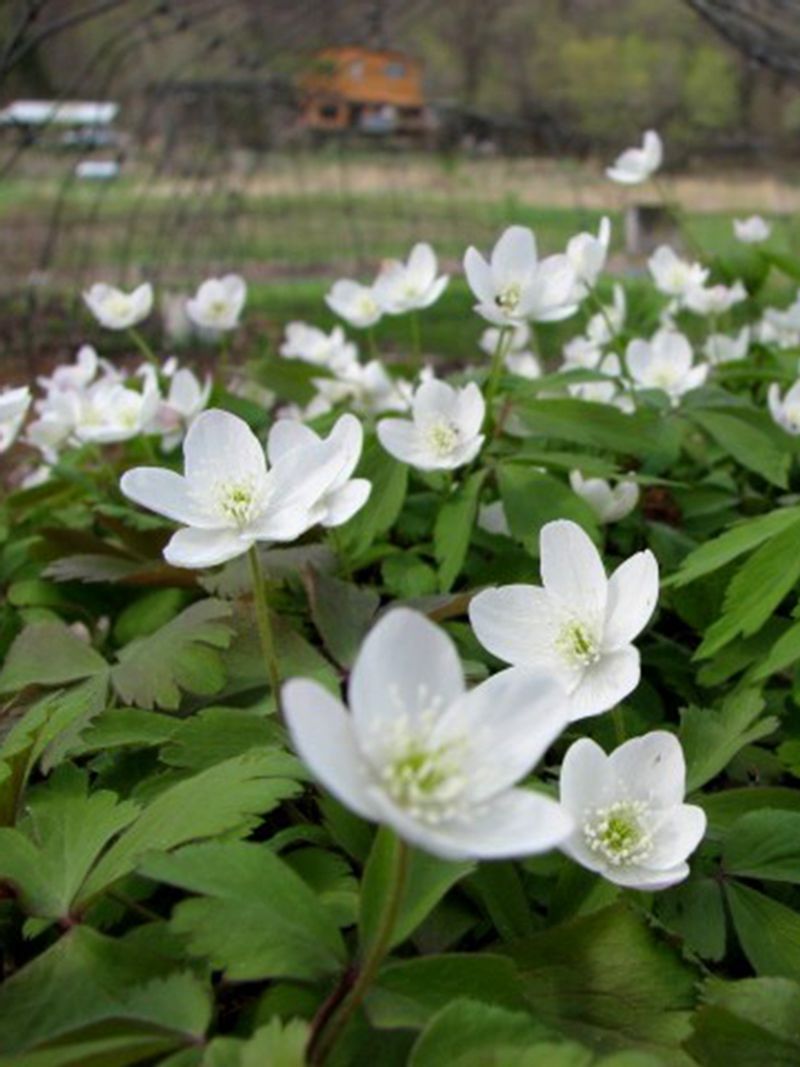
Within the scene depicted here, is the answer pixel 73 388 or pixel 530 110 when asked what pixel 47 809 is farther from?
pixel 530 110

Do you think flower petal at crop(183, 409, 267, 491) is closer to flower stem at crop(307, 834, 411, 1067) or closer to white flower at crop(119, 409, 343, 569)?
white flower at crop(119, 409, 343, 569)

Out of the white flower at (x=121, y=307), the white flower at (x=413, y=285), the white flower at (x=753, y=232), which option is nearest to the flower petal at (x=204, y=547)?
the white flower at (x=413, y=285)

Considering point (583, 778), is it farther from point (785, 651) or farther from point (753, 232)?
point (753, 232)

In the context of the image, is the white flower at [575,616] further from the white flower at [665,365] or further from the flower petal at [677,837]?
the white flower at [665,365]

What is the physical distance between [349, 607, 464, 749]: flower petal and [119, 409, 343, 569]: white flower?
0.25m

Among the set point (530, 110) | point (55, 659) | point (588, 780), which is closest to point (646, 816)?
point (588, 780)

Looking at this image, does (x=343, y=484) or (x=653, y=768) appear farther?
(x=343, y=484)

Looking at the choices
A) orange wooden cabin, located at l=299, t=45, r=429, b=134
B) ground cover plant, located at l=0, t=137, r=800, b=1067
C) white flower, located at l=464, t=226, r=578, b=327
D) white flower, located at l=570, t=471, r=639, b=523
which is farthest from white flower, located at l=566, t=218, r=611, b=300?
orange wooden cabin, located at l=299, t=45, r=429, b=134

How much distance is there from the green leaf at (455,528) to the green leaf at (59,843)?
319 mm

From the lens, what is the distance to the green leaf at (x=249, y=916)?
1.63ft

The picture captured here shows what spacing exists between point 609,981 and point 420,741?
18 centimetres

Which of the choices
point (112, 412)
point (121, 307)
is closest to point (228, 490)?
point (112, 412)

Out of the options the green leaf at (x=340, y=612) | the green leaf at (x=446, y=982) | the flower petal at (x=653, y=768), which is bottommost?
the green leaf at (x=340, y=612)

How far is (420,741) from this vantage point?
1.51 feet
